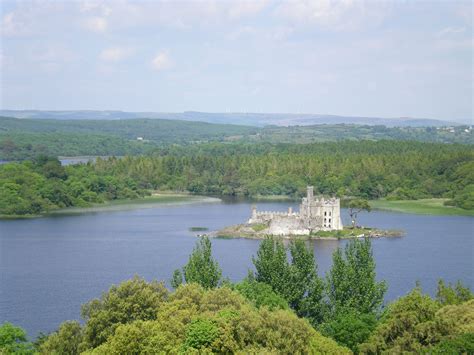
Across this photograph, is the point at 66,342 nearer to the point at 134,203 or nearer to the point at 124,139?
the point at 134,203

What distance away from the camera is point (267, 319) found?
80.6 feet

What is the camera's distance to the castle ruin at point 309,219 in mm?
61219

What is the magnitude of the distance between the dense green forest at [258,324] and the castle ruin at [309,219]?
29.1m

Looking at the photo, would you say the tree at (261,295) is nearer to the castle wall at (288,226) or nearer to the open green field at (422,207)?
the castle wall at (288,226)

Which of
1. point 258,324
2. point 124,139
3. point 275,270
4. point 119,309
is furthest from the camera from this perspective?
point 124,139

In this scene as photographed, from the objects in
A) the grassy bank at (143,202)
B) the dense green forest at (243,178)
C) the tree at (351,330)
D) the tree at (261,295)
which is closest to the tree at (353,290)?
the tree at (261,295)

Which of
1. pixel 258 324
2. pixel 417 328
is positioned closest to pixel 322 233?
pixel 417 328

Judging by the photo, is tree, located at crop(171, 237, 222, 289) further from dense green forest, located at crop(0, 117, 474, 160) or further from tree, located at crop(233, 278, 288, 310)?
A: dense green forest, located at crop(0, 117, 474, 160)

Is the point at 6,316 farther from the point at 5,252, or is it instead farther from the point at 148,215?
the point at 148,215

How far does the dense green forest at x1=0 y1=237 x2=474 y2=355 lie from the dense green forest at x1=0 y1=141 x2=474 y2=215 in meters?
47.8

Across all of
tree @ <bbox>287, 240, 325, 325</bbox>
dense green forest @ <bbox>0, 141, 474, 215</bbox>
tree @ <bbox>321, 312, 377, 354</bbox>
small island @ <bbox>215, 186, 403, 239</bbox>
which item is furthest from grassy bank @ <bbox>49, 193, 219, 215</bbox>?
tree @ <bbox>321, 312, 377, 354</bbox>

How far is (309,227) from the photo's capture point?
61719 mm

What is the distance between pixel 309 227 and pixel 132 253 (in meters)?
14.8

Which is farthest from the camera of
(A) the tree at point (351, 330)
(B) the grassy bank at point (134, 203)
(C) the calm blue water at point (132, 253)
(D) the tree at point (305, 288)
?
(B) the grassy bank at point (134, 203)
